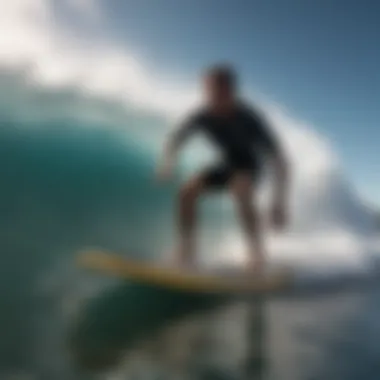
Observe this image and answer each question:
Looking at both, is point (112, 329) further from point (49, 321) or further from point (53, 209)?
point (53, 209)

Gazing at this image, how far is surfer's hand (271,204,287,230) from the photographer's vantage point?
5.58 feet

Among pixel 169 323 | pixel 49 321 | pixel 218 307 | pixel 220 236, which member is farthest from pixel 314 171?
pixel 49 321

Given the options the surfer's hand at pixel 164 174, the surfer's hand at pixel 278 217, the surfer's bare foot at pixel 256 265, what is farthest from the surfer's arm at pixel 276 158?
the surfer's hand at pixel 164 174

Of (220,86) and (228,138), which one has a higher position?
(220,86)

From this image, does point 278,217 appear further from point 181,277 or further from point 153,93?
point 153,93

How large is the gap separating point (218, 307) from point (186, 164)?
36 cm

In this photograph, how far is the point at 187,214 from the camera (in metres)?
1.66

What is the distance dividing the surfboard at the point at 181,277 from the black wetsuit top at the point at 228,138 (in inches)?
9.3

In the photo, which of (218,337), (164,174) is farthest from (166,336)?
(164,174)

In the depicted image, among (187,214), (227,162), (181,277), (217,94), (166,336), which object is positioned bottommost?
(166,336)

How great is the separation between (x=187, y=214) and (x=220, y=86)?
0.34 metres

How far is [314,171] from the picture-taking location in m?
1.73

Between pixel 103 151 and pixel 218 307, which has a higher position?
pixel 103 151

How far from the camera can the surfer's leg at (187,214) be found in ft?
5.45
